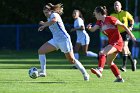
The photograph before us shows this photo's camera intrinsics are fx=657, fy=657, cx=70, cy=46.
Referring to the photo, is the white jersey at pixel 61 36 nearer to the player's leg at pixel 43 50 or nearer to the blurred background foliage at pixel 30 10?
the player's leg at pixel 43 50

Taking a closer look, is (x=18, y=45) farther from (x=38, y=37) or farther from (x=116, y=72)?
(x=116, y=72)

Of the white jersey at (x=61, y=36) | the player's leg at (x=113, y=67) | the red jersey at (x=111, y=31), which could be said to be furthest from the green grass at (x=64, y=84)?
the red jersey at (x=111, y=31)

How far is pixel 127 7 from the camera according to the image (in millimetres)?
36531

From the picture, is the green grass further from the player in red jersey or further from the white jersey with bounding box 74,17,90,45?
the white jersey with bounding box 74,17,90,45

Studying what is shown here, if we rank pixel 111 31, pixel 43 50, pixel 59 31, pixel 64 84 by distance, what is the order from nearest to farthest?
pixel 64 84, pixel 111 31, pixel 59 31, pixel 43 50

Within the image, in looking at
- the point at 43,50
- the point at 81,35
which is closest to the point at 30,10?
the point at 81,35

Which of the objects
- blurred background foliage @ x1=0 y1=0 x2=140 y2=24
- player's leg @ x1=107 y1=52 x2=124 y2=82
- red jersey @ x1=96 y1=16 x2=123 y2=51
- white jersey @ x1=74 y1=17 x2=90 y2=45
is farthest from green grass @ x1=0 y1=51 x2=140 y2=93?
blurred background foliage @ x1=0 y1=0 x2=140 y2=24

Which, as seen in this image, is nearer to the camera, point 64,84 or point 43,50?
point 64,84

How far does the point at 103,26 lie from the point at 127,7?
21.1 meters

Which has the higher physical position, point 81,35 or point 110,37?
point 81,35

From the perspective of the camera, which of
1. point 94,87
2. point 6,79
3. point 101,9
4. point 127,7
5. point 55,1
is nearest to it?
point 94,87

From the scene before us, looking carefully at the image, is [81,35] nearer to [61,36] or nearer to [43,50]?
[43,50]

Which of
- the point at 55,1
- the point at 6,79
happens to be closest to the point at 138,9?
the point at 55,1

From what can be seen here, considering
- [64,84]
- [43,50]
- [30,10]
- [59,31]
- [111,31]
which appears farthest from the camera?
[30,10]
